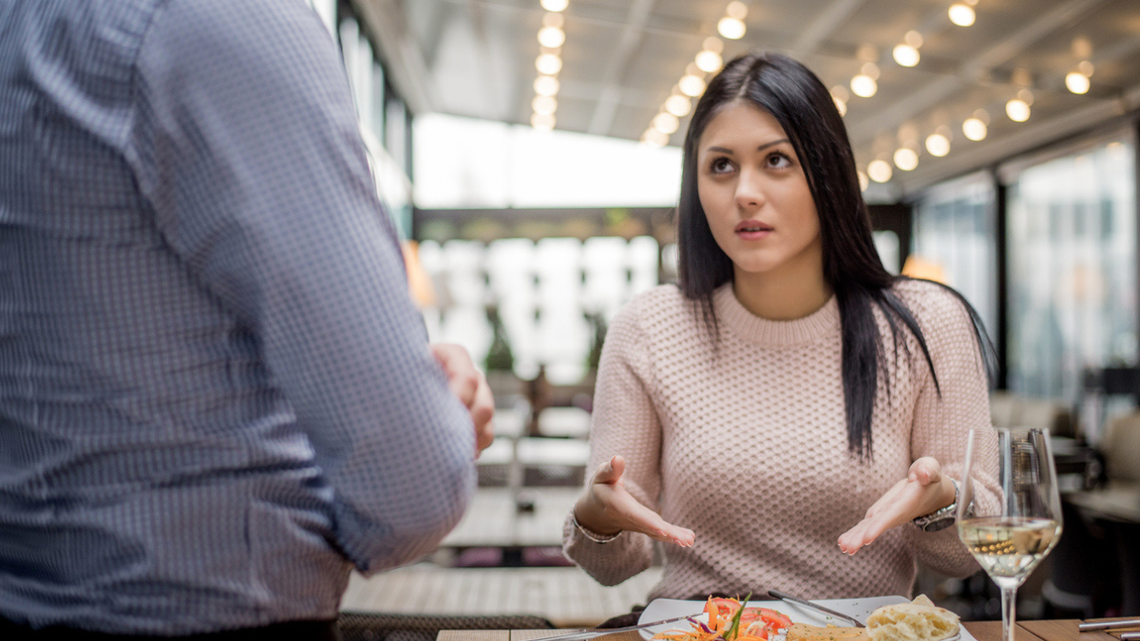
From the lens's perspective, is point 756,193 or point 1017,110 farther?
point 1017,110

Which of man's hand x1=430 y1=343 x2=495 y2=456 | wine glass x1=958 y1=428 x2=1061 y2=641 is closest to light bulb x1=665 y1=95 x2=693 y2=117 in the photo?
wine glass x1=958 y1=428 x2=1061 y2=641

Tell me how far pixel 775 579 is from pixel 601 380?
17.4 inches

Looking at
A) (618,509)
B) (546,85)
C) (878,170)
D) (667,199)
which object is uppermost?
(546,85)

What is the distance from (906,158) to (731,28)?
165 inches

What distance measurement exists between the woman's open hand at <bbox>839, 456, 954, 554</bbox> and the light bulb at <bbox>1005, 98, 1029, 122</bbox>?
7129 millimetres

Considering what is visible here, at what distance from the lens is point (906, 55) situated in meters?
6.16

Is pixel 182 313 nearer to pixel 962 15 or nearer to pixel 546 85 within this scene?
pixel 962 15

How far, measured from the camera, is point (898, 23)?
569cm

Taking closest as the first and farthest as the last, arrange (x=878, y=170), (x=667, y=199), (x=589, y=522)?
(x=589, y=522), (x=878, y=170), (x=667, y=199)

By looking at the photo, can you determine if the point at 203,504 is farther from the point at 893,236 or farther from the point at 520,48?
the point at 893,236

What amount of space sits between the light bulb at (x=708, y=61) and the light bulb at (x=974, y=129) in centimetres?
267

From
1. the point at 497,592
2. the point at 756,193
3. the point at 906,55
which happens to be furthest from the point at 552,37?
the point at 756,193

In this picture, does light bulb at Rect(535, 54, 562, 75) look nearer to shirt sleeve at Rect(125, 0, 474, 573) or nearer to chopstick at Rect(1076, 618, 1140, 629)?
chopstick at Rect(1076, 618, 1140, 629)

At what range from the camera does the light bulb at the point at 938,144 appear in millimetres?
8336
